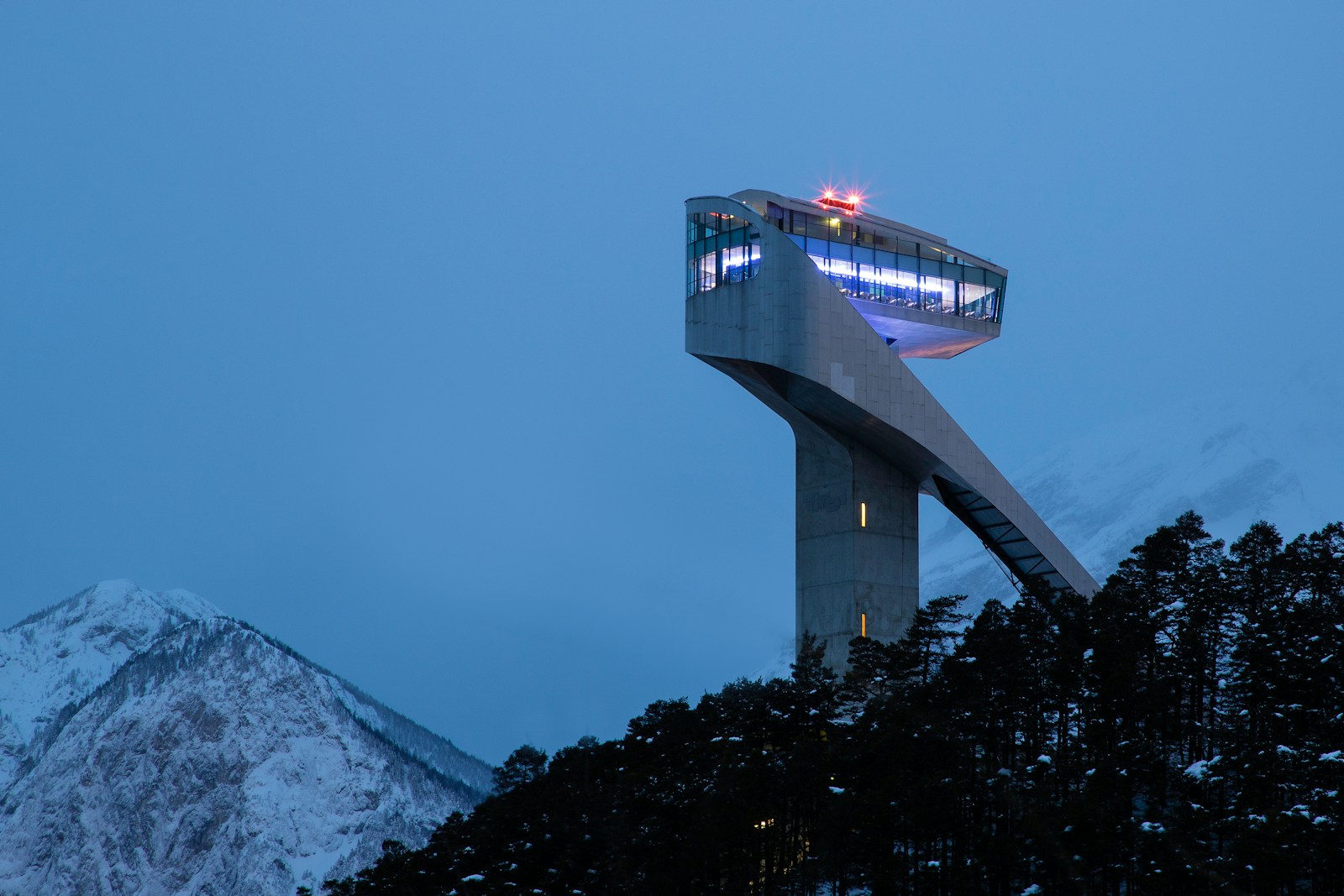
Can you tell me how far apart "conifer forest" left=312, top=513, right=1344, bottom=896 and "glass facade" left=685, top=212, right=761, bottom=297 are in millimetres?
14250

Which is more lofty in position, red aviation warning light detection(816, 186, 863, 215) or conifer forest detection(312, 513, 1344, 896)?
red aviation warning light detection(816, 186, 863, 215)

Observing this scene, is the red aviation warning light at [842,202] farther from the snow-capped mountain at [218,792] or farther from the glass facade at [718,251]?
the snow-capped mountain at [218,792]

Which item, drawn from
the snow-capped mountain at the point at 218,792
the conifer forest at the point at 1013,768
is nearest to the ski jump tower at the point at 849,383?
the conifer forest at the point at 1013,768

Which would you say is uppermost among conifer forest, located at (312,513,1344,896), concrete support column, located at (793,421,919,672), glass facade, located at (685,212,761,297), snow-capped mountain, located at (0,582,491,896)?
snow-capped mountain, located at (0,582,491,896)

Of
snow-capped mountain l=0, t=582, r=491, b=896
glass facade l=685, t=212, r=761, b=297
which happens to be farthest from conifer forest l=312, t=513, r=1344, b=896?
snow-capped mountain l=0, t=582, r=491, b=896

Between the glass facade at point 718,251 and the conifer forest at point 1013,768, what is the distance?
14.2 meters

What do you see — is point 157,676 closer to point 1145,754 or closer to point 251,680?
point 251,680

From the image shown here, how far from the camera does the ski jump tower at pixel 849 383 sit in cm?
6169

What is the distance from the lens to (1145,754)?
43938 millimetres

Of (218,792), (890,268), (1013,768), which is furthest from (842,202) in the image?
(218,792)

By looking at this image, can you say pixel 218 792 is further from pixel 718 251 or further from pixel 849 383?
pixel 849 383

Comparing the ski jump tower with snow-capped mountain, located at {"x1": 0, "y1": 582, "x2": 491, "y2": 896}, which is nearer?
the ski jump tower

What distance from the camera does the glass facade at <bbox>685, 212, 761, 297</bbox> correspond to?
62906 millimetres

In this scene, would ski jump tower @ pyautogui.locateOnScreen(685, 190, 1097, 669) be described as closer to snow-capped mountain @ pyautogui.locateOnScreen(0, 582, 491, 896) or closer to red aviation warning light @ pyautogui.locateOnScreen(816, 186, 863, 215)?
red aviation warning light @ pyautogui.locateOnScreen(816, 186, 863, 215)
